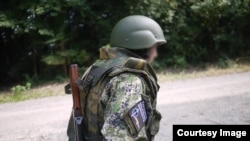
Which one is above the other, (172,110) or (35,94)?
(172,110)

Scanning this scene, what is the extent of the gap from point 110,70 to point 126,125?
31cm

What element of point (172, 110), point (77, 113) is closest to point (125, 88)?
point (77, 113)

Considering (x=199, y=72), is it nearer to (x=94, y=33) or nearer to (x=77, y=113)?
(x=94, y=33)

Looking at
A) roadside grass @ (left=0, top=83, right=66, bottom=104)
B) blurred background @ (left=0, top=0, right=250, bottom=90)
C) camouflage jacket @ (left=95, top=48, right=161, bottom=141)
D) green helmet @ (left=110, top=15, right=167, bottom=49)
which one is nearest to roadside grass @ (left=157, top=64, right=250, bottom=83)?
blurred background @ (left=0, top=0, right=250, bottom=90)

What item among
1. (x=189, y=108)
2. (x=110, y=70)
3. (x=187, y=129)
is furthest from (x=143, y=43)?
(x=189, y=108)

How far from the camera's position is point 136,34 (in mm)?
1951

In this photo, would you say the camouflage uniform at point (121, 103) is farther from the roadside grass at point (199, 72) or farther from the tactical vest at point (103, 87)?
the roadside grass at point (199, 72)

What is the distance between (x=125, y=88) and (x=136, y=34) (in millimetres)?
415

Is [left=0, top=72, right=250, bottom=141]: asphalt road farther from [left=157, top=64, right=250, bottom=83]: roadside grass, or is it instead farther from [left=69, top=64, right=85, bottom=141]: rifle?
[left=69, top=64, right=85, bottom=141]: rifle

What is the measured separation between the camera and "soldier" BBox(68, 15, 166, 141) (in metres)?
1.65

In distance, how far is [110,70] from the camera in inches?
69.8

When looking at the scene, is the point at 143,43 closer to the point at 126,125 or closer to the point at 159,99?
the point at 126,125

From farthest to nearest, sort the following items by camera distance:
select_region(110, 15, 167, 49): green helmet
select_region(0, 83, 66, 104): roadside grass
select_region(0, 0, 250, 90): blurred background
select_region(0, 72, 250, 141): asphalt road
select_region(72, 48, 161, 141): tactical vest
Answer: select_region(0, 0, 250, 90): blurred background < select_region(0, 83, 66, 104): roadside grass < select_region(0, 72, 250, 141): asphalt road < select_region(110, 15, 167, 49): green helmet < select_region(72, 48, 161, 141): tactical vest

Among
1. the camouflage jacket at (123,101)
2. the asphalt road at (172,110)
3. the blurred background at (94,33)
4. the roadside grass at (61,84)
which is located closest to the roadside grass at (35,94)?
the roadside grass at (61,84)
